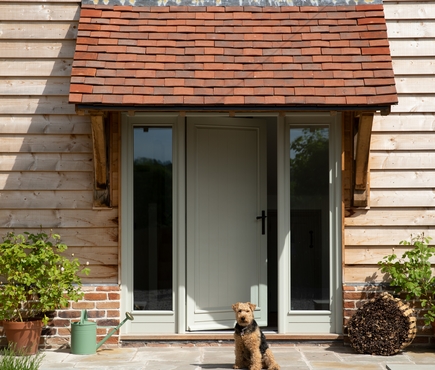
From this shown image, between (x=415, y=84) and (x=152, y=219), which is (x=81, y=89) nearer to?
(x=152, y=219)

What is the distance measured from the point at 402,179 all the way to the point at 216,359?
2757mm

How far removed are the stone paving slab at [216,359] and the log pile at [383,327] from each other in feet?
0.35

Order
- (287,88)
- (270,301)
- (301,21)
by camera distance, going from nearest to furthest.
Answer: (287,88) → (301,21) → (270,301)

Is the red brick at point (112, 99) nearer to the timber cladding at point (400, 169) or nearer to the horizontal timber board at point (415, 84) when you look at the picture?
the timber cladding at point (400, 169)

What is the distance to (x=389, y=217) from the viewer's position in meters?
7.39

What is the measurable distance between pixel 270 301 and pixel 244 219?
2062 millimetres

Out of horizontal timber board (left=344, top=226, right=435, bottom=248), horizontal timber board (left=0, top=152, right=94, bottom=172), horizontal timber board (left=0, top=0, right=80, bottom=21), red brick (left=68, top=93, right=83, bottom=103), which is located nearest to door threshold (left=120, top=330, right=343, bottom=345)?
horizontal timber board (left=344, top=226, right=435, bottom=248)

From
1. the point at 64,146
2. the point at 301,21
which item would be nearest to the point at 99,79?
the point at 64,146

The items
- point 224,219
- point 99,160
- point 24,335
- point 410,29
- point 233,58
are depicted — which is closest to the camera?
point 24,335

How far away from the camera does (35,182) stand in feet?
24.2

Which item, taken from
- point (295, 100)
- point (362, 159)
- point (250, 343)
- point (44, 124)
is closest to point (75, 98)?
point (44, 124)

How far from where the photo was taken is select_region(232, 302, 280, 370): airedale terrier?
615 cm

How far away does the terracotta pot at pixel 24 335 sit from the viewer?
6832 millimetres

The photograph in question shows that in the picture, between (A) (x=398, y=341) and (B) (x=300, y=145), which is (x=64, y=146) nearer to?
(B) (x=300, y=145)
